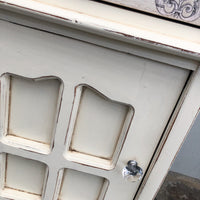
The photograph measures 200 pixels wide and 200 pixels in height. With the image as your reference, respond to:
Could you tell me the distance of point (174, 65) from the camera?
1.54 feet

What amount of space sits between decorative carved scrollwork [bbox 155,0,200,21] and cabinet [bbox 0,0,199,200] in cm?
6

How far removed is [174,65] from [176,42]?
0.18 feet

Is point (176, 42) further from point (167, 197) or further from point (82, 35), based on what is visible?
point (167, 197)

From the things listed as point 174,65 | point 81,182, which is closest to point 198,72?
point 174,65

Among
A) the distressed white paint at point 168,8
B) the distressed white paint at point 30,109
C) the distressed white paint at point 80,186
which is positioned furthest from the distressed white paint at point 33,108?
the distressed white paint at point 168,8

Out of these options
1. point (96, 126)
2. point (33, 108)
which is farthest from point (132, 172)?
point (33, 108)

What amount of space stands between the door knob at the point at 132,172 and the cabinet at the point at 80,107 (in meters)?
0.01

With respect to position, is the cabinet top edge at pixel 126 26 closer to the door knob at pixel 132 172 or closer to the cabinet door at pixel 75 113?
the cabinet door at pixel 75 113

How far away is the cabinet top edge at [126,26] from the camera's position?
→ 424mm

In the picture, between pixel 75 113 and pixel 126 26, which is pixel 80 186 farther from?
pixel 126 26

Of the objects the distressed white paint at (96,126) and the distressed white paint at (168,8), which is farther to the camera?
the distressed white paint at (96,126)

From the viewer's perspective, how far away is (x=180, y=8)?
1.38 feet

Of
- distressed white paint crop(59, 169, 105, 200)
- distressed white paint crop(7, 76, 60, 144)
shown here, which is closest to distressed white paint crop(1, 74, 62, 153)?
distressed white paint crop(7, 76, 60, 144)

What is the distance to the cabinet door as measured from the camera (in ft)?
1.61
